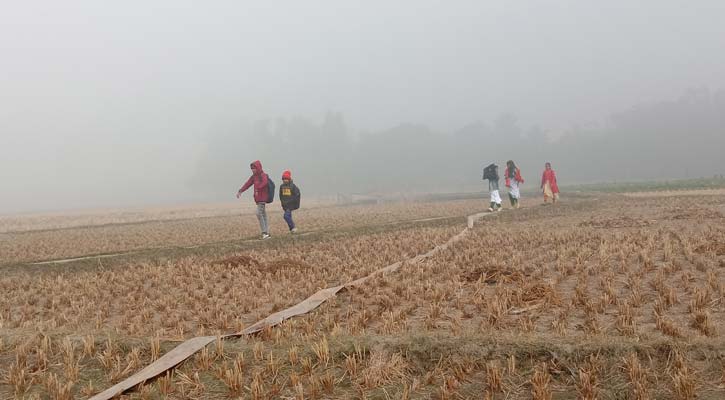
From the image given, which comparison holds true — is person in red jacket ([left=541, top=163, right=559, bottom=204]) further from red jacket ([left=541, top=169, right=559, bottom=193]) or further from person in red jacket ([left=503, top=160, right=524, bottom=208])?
person in red jacket ([left=503, top=160, right=524, bottom=208])

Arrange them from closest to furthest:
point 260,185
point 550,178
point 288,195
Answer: point 260,185, point 288,195, point 550,178

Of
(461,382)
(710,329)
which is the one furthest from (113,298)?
(710,329)

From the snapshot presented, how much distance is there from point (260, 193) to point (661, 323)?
38.5ft

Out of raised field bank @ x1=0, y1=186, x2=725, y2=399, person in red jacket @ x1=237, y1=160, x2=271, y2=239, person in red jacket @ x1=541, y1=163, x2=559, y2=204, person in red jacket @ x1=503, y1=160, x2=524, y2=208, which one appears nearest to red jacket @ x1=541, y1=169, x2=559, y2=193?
person in red jacket @ x1=541, y1=163, x2=559, y2=204

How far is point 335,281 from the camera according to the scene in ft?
28.0

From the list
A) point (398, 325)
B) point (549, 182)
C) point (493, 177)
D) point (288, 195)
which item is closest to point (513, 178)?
point (493, 177)

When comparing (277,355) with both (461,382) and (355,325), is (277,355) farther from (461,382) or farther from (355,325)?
(461,382)

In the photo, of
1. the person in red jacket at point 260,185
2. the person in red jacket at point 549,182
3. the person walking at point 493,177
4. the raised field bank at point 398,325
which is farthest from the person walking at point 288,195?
the person in red jacket at point 549,182

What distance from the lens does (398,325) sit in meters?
5.57

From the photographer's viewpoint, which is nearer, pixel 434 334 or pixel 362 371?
pixel 362 371

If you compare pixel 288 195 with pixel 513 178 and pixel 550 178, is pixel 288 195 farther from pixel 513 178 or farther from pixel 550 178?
pixel 550 178

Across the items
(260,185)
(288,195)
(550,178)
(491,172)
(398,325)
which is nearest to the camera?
(398,325)

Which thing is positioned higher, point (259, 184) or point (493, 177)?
point (259, 184)

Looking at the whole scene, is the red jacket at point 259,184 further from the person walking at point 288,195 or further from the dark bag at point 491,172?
the dark bag at point 491,172
